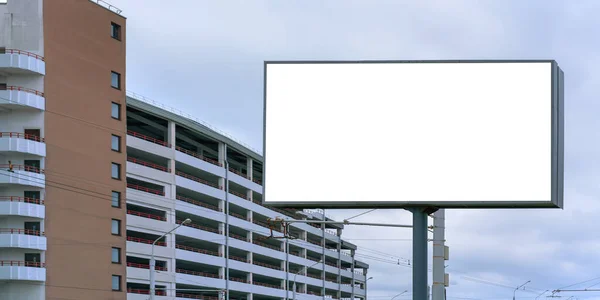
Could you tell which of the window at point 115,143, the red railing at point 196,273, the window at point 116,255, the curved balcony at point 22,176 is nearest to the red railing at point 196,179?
the red railing at point 196,273

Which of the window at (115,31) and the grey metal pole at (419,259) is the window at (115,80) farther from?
the grey metal pole at (419,259)

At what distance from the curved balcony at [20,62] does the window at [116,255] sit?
19.9 meters

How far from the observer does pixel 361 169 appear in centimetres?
1402

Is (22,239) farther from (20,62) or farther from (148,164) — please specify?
(148,164)

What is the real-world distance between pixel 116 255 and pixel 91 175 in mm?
8963

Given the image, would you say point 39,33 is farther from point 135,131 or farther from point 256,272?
point 256,272

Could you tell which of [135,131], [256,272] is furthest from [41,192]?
[256,272]

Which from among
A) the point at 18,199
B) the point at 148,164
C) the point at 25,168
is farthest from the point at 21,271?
the point at 148,164

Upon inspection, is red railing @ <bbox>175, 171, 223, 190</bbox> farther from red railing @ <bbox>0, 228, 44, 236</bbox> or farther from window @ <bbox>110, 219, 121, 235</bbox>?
red railing @ <bbox>0, 228, 44, 236</bbox>

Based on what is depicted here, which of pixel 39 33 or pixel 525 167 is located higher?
pixel 39 33

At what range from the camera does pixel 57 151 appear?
306ft

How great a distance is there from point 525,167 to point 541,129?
0.55 meters

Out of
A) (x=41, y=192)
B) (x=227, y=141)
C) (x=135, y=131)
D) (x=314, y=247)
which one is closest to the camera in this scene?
(x=41, y=192)

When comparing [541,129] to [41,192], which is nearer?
[541,129]
